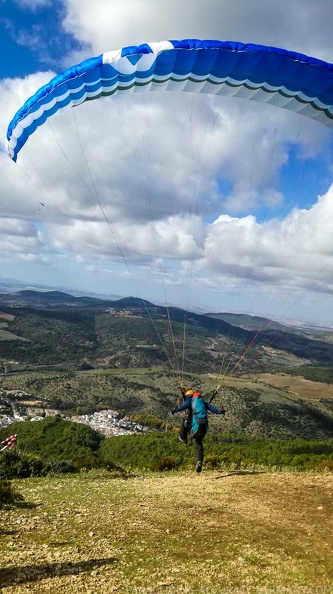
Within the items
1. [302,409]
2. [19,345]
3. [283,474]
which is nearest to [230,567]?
[283,474]

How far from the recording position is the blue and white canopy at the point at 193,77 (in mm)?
10328

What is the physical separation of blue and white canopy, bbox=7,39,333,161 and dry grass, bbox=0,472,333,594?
33.0 feet

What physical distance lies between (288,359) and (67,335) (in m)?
108

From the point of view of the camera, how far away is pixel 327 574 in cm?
561

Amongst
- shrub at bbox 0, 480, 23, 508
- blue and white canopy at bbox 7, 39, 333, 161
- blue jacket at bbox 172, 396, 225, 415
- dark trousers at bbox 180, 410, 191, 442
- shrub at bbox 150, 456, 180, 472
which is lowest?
shrub at bbox 150, 456, 180, 472

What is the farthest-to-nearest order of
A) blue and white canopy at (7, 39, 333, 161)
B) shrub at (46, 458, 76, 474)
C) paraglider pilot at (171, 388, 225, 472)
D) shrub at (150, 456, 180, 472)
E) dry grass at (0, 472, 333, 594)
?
shrub at (150, 456, 180, 472), shrub at (46, 458, 76, 474), paraglider pilot at (171, 388, 225, 472), blue and white canopy at (7, 39, 333, 161), dry grass at (0, 472, 333, 594)

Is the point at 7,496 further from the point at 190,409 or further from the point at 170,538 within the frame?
the point at 190,409

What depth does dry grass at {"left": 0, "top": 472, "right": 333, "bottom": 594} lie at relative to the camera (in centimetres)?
535

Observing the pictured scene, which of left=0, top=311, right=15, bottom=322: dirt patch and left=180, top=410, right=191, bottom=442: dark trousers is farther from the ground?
left=180, top=410, right=191, bottom=442: dark trousers

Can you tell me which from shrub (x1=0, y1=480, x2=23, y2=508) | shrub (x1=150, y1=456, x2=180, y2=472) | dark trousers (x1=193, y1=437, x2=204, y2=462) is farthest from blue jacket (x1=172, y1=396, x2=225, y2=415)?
shrub (x1=150, y1=456, x2=180, y2=472)

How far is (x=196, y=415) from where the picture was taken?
1106 cm

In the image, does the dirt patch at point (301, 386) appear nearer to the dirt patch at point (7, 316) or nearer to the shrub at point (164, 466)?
the shrub at point (164, 466)

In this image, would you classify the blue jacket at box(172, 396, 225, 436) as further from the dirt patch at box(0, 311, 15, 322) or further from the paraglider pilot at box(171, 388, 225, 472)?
the dirt patch at box(0, 311, 15, 322)

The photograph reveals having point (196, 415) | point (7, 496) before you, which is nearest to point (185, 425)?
point (196, 415)
